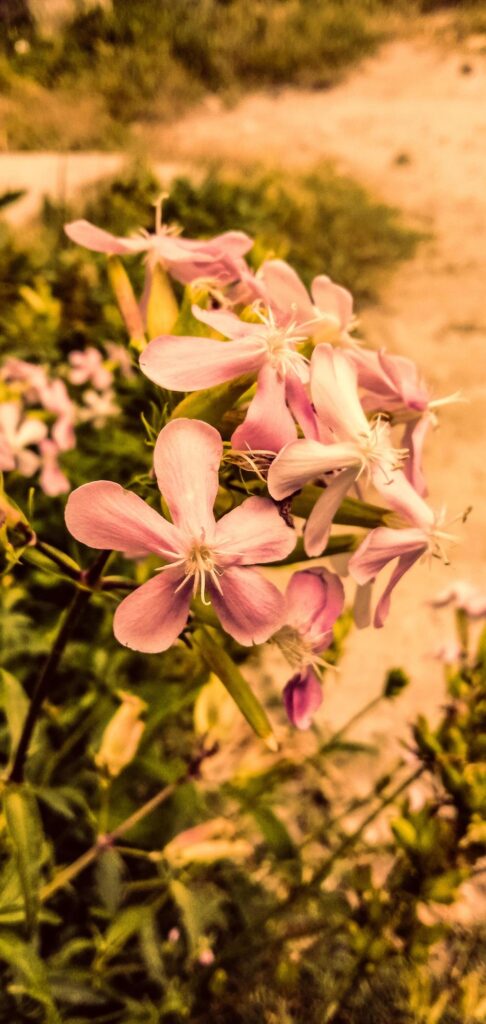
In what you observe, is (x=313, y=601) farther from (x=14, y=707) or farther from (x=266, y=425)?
(x=14, y=707)

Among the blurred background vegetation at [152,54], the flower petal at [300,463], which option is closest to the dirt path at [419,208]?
the blurred background vegetation at [152,54]

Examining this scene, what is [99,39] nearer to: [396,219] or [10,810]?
[396,219]

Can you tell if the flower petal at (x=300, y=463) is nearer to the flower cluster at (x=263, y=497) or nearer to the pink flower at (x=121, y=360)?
the flower cluster at (x=263, y=497)

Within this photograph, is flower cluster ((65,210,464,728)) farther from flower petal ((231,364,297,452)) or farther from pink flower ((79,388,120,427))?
pink flower ((79,388,120,427))

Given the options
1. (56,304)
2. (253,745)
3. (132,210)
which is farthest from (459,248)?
(253,745)

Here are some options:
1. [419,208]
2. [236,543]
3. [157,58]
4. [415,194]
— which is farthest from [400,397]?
[157,58]
